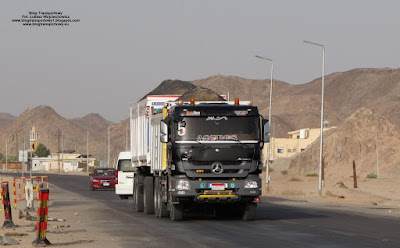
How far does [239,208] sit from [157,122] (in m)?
3.81

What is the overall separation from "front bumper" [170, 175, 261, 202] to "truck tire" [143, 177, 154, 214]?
535cm

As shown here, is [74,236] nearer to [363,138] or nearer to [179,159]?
[179,159]

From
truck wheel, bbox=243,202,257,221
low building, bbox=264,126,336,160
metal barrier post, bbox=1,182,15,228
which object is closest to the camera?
metal barrier post, bbox=1,182,15,228

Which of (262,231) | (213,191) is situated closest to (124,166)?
(213,191)

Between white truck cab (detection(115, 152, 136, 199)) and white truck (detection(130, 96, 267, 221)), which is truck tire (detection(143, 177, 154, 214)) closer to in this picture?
white truck (detection(130, 96, 267, 221))

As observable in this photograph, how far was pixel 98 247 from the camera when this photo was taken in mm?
18594

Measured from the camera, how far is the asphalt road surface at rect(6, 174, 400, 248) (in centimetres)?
1906

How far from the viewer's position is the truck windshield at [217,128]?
2578cm

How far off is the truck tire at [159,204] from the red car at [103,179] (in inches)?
1219

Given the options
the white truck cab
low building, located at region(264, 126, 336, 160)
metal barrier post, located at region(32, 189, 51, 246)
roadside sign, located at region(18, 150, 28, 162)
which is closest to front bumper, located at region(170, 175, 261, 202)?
metal barrier post, located at region(32, 189, 51, 246)

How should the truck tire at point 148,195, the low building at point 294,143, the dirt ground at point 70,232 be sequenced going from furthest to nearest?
the low building at point 294,143, the truck tire at point 148,195, the dirt ground at point 70,232

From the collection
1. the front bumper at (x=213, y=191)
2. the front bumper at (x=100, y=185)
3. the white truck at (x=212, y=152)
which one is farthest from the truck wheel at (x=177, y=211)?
the front bumper at (x=100, y=185)

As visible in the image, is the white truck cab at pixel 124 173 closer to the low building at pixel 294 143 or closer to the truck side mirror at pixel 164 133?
the truck side mirror at pixel 164 133

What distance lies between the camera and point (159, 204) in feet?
96.9
